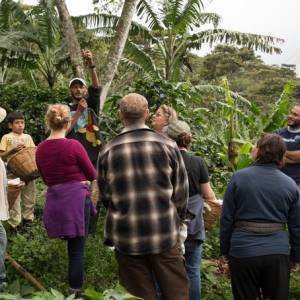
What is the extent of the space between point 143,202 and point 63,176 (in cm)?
116

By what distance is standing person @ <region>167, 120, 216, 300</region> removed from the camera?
3939 millimetres

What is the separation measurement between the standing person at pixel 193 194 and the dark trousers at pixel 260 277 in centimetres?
39

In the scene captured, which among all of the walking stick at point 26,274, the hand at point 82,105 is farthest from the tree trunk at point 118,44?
the walking stick at point 26,274

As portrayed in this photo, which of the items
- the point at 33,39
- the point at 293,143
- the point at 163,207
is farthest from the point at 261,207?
the point at 33,39

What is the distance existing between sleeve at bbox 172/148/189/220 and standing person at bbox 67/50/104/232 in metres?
1.92

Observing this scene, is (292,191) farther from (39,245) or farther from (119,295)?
(39,245)

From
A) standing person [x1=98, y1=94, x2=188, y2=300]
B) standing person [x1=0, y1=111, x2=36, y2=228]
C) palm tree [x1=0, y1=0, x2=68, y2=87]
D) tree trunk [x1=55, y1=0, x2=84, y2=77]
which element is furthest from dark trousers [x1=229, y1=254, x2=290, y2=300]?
palm tree [x1=0, y1=0, x2=68, y2=87]

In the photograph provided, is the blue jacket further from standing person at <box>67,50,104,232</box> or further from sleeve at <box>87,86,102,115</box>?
sleeve at <box>87,86,102,115</box>

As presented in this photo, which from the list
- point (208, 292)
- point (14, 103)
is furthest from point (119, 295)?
point (14, 103)

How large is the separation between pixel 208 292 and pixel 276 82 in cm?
3055

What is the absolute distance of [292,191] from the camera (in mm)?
3641

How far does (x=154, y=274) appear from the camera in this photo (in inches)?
132

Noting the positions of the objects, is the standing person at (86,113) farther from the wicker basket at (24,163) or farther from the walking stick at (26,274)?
the walking stick at (26,274)

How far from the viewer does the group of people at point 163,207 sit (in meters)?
3.19
